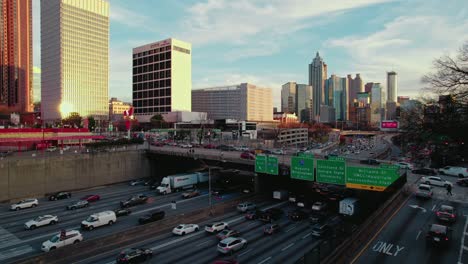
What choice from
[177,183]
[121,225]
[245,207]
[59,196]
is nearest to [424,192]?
[245,207]

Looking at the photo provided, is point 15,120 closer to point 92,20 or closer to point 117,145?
point 117,145

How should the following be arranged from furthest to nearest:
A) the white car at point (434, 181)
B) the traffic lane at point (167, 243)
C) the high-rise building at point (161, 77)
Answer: the high-rise building at point (161, 77) → the white car at point (434, 181) → the traffic lane at point (167, 243)

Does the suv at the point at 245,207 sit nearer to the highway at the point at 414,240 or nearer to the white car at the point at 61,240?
the highway at the point at 414,240

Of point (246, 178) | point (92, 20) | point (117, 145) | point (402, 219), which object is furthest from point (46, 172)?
point (92, 20)

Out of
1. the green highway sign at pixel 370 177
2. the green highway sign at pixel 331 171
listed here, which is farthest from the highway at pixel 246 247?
the green highway sign at pixel 370 177

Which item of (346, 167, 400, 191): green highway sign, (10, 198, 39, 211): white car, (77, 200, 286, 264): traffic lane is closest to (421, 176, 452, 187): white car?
(346, 167, 400, 191): green highway sign
